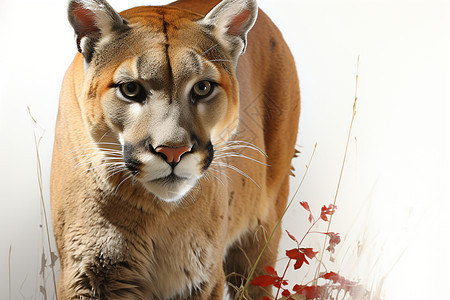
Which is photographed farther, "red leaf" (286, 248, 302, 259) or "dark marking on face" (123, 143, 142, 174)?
"red leaf" (286, 248, 302, 259)

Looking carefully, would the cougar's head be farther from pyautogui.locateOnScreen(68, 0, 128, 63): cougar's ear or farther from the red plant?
the red plant

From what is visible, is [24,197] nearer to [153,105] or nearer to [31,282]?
[31,282]

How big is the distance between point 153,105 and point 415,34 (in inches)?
48.7

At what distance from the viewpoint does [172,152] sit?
138 centimetres

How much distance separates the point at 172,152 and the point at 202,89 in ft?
0.83

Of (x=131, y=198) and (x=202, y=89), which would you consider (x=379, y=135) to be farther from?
(x=131, y=198)

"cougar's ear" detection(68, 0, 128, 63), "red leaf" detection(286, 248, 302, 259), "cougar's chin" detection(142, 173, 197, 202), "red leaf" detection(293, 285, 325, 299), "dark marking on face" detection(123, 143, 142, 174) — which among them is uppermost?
"cougar's ear" detection(68, 0, 128, 63)

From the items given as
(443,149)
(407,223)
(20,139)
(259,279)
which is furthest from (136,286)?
(443,149)

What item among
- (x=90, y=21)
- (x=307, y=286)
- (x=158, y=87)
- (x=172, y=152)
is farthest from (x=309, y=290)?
(x=90, y=21)

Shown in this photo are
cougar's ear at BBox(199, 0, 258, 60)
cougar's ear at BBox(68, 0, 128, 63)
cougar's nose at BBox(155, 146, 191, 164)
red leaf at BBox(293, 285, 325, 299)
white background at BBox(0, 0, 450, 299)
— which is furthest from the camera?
white background at BBox(0, 0, 450, 299)

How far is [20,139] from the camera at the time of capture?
77.2 inches

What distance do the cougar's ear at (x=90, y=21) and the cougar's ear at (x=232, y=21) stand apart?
266 millimetres

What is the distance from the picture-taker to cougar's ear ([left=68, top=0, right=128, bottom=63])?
149 centimetres

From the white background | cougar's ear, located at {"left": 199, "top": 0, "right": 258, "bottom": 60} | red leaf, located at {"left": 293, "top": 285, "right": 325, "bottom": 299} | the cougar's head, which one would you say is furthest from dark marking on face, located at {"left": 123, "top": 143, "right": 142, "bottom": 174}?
the white background
